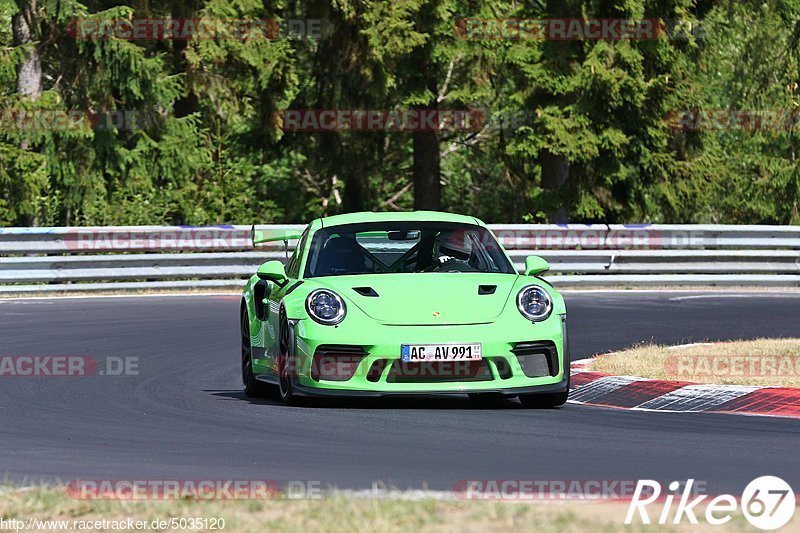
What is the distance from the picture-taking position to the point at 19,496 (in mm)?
6781

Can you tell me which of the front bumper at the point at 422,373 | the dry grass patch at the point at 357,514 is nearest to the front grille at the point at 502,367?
the front bumper at the point at 422,373

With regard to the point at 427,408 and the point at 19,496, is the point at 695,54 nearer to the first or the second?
the point at 427,408

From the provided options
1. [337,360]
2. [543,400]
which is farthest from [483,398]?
[337,360]

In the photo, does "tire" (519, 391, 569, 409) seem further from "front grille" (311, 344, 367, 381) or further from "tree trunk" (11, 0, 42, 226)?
"tree trunk" (11, 0, 42, 226)

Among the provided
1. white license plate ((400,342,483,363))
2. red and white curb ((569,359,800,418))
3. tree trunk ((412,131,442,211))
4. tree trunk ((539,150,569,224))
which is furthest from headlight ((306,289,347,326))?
tree trunk ((412,131,442,211))

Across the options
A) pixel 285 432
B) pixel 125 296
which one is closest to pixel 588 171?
pixel 125 296

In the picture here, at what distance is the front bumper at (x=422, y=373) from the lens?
32.6 ft

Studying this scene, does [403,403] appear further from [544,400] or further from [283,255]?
[283,255]

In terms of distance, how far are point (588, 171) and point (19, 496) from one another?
28.1 m

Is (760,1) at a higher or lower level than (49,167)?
higher

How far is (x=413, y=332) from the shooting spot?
9953 mm

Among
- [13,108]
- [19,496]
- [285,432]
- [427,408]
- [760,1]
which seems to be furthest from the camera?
[760,1]

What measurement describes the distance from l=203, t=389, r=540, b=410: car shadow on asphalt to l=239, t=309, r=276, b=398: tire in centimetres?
21

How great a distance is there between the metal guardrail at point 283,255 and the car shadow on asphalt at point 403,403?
41.5 feet
